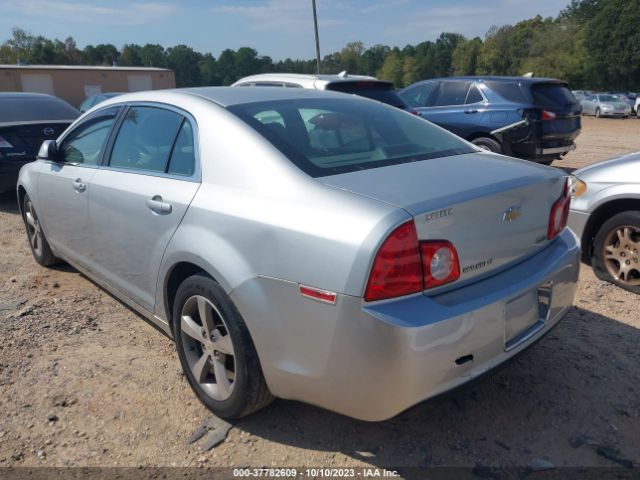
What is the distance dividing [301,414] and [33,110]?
6.85 metres

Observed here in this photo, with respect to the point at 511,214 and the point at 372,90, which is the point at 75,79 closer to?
the point at 372,90

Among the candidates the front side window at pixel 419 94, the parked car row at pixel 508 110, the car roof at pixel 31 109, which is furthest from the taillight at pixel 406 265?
the front side window at pixel 419 94

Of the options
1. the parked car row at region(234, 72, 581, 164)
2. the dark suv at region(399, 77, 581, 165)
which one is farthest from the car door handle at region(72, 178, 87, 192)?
the dark suv at region(399, 77, 581, 165)

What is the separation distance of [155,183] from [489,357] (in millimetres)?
1881

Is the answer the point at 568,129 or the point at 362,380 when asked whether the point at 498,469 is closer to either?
the point at 362,380

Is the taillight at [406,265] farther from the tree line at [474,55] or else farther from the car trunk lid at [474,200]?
the tree line at [474,55]

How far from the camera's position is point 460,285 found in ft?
6.98

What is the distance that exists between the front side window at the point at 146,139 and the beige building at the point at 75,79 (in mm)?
32469

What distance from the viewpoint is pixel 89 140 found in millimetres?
Answer: 3822

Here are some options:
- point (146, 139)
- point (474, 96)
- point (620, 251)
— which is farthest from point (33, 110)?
point (620, 251)

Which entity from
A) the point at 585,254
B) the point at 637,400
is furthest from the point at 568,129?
the point at 637,400

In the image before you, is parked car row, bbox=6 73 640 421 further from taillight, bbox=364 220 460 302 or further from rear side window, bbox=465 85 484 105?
rear side window, bbox=465 85 484 105

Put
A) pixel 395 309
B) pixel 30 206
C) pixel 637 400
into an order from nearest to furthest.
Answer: pixel 395 309
pixel 637 400
pixel 30 206

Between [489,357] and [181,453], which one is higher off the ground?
[489,357]
